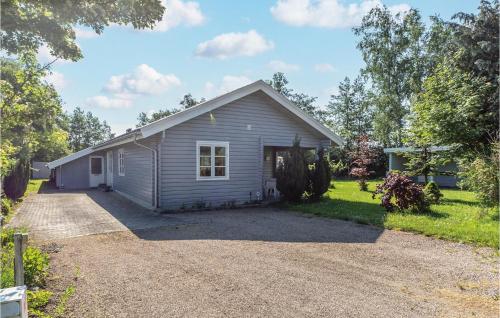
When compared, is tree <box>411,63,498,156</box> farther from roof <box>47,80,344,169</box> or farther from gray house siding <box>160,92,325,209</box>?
gray house siding <box>160,92,325,209</box>

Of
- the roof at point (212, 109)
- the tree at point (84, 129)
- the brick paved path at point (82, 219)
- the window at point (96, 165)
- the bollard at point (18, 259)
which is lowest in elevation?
the brick paved path at point (82, 219)

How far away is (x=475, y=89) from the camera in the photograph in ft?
46.7

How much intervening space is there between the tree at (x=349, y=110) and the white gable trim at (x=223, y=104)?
29.0 metres

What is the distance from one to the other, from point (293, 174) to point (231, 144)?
99.9 inches

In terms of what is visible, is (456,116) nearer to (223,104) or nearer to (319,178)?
(319,178)

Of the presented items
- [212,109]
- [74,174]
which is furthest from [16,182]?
[212,109]

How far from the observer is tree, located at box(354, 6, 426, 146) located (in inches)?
1060

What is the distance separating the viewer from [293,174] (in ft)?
39.6

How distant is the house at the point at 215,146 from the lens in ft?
35.8

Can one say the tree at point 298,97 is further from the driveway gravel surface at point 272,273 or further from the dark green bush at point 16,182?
the driveway gravel surface at point 272,273

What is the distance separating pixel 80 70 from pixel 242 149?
5.93 metres

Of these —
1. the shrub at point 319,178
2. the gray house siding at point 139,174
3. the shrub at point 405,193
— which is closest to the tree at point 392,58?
the shrub at point 319,178

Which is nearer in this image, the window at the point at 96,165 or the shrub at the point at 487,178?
the shrub at the point at 487,178

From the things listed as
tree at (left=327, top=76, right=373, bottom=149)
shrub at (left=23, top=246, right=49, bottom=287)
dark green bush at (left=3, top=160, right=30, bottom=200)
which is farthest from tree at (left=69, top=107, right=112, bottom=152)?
shrub at (left=23, top=246, right=49, bottom=287)
